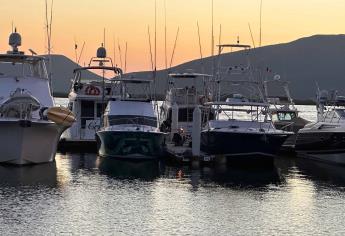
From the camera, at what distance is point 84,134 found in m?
37.5

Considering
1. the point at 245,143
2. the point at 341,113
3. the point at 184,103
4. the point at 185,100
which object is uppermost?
the point at 185,100

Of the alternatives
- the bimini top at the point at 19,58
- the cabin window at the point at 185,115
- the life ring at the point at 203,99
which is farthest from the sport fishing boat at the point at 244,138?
the bimini top at the point at 19,58

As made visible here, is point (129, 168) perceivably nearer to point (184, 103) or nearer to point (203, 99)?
point (184, 103)

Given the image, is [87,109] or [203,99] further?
[203,99]

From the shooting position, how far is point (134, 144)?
30750 mm

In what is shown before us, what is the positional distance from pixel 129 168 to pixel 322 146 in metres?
8.97

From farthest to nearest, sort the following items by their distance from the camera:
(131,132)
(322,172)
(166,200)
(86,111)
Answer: (86,111) → (131,132) → (322,172) → (166,200)

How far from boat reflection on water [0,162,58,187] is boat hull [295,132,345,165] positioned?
36.3 ft

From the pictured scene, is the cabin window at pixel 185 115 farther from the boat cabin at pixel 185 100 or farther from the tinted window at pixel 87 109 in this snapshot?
the tinted window at pixel 87 109

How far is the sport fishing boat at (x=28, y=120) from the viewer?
27328mm

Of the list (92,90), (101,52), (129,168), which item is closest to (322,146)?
(129,168)

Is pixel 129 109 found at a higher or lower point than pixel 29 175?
higher

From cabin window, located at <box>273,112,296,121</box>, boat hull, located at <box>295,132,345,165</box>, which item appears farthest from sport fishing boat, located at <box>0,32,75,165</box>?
cabin window, located at <box>273,112,296,121</box>

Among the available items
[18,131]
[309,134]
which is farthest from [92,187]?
[309,134]
